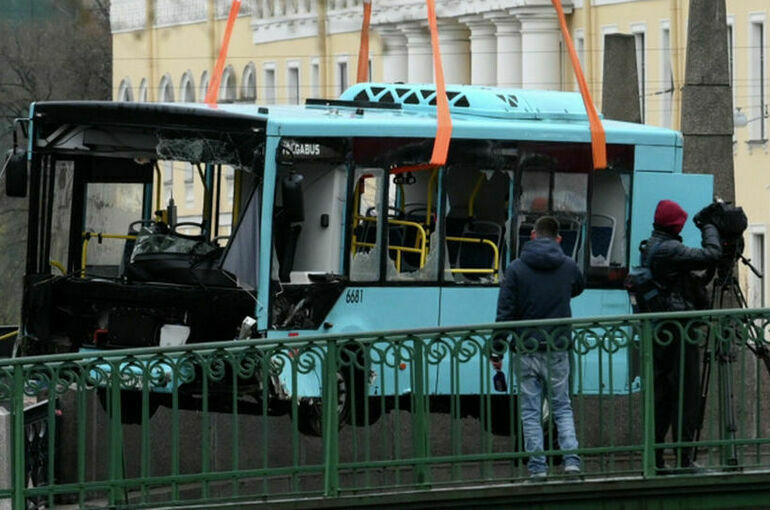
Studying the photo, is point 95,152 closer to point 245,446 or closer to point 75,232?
point 75,232

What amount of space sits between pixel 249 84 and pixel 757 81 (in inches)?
1265

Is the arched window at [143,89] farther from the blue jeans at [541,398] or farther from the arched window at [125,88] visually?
the blue jeans at [541,398]

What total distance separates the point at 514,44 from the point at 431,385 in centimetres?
5066

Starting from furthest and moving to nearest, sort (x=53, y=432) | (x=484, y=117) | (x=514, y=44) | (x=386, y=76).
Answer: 1. (x=386, y=76)
2. (x=514, y=44)
3. (x=484, y=117)
4. (x=53, y=432)

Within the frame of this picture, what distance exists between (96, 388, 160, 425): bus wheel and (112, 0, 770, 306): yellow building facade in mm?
30910

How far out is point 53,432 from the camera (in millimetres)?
17984

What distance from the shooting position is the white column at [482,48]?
7031 centimetres

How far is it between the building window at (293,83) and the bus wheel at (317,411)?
62.5 meters

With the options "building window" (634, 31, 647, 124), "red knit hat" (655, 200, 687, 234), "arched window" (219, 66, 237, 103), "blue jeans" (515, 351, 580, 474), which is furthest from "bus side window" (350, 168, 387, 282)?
"arched window" (219, 66, 237, 103)

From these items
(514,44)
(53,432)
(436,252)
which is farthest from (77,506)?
(514,44)

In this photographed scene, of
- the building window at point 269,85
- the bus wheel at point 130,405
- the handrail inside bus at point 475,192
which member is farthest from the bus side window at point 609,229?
the building window at point 269,85

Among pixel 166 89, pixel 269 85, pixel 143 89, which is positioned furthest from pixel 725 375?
pixel 143 89

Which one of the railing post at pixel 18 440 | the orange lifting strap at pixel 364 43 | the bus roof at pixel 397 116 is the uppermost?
the orange lifting strap at pixel 364 43

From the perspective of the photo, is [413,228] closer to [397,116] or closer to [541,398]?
[397,116]
